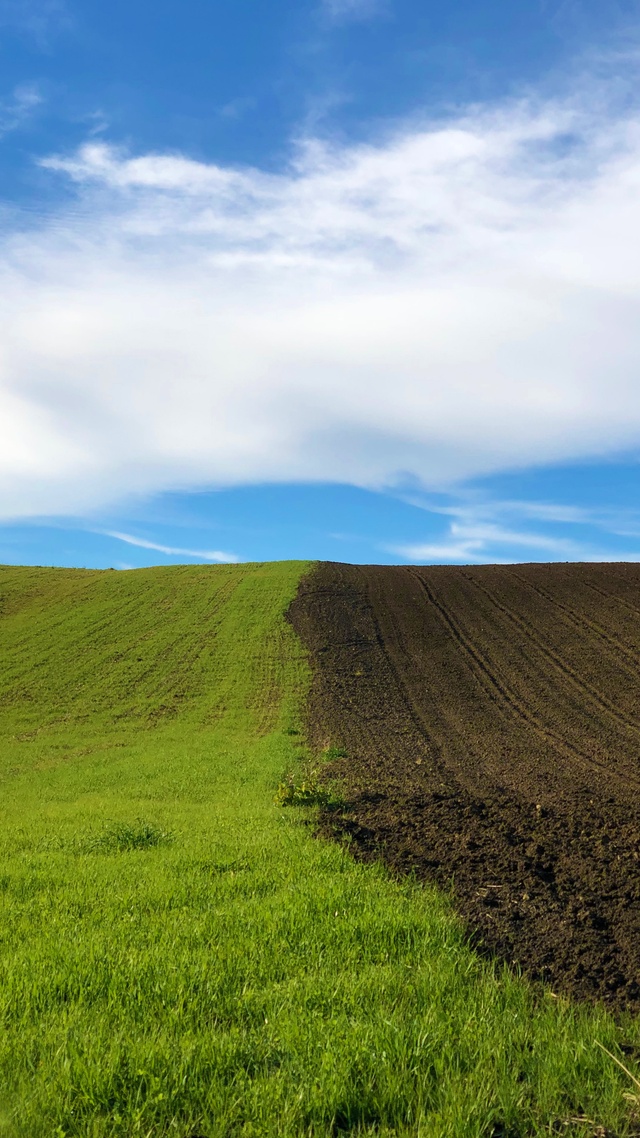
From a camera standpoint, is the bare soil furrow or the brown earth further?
the bare soil furrow

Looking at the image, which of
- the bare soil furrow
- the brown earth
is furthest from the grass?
the bare soil furrow

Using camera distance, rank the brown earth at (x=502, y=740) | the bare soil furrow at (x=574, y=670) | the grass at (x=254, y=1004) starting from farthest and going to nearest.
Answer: the bare soil furrow at (x=574, y=670) → the brown earth at (x=502, y=740) → the grass at (x=254, y=1004)

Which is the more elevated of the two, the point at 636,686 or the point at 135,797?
the point at 636,686

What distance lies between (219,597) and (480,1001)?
47631 mm

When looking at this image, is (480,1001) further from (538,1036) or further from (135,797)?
(135,797)

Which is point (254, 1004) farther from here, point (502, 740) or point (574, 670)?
point (574, 670)

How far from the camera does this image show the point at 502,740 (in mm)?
25547

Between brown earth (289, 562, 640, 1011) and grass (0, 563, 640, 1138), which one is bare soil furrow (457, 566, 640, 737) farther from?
grass (0, 563, 640, 1138)

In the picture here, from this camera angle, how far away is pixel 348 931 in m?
7.18

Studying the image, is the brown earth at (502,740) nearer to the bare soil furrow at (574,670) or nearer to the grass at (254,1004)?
the bare soil furrow at (574,670)

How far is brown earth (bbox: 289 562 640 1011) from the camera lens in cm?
769

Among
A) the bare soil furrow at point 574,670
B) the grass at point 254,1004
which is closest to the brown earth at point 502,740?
the bare soil furrow at point 574,670

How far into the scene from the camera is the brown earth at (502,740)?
7688mm

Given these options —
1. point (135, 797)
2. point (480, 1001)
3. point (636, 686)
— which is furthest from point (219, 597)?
point (480, 1001)
